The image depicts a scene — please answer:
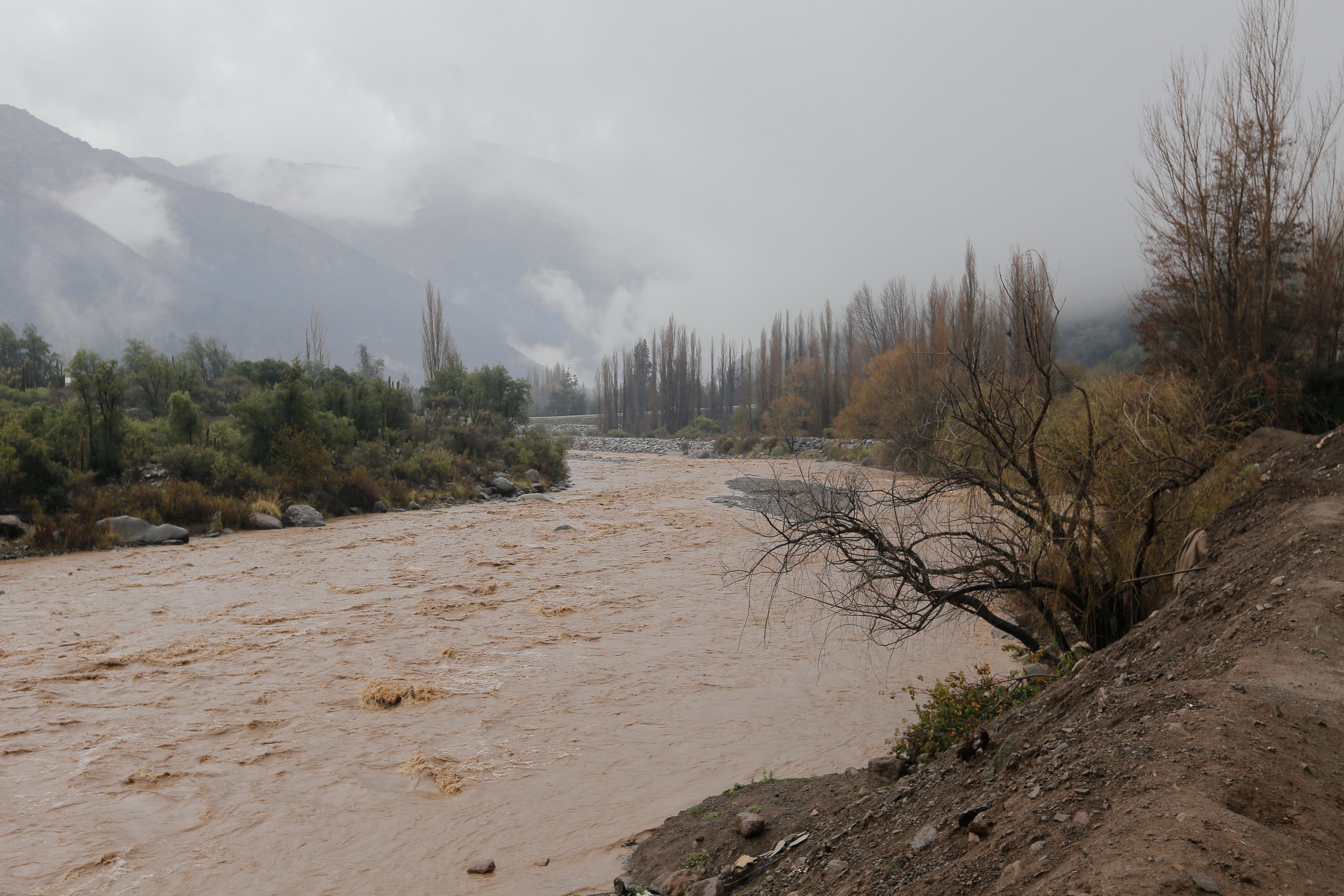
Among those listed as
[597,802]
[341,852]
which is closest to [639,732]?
[597,802]

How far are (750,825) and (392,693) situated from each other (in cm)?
498

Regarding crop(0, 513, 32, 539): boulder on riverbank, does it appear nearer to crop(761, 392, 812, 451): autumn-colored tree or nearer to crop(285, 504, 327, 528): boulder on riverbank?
crop(285, 504, 327, 528): boulder on riverbank

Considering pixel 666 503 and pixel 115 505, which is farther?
pixel 666 503

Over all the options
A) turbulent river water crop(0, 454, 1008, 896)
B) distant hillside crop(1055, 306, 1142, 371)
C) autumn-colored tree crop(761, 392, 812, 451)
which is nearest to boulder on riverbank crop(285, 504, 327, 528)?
turbulent river water crop(0, 454, 1008, 896)

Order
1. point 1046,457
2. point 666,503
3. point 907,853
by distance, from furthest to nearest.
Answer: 1. point 666,503
2. point 1046,457
3. point 907,853

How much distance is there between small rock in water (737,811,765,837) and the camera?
13.6 feet

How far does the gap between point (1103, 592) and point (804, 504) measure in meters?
2.46

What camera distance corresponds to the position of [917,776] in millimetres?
3719

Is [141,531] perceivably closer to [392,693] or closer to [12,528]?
[12,528]

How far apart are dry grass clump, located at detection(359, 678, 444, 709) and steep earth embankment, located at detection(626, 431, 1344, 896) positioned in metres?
3.92

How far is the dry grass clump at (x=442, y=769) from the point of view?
19.2 ft

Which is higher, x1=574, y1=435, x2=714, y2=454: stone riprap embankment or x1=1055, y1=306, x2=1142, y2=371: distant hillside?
x1=1055, y1=306, x2=1142, y2=371: distant hillside

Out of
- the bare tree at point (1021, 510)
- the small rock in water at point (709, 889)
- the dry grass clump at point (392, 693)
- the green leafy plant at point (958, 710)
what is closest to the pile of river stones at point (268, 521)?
the dry grass clump at point (392, 693)

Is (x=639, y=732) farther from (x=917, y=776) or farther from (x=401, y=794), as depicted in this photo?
(x=917, y=776)
